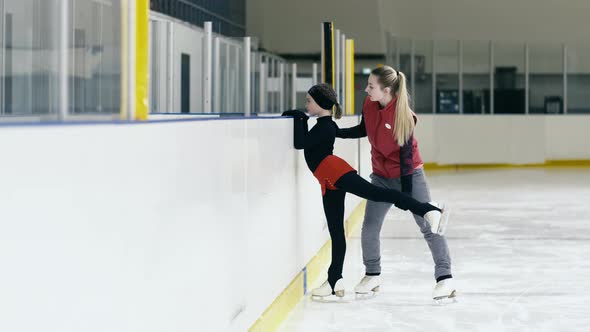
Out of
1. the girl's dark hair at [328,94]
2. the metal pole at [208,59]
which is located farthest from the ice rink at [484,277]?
the metal pole at [208,59]

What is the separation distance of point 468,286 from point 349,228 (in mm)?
3069

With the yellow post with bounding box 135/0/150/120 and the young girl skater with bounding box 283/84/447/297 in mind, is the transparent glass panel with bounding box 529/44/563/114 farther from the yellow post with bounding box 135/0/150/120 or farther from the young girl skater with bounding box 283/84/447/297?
the yellow post with bounding box 135/0/150/120

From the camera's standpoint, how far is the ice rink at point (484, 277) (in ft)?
16.9

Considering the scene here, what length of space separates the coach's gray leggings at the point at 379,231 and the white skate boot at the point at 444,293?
78 millimetres

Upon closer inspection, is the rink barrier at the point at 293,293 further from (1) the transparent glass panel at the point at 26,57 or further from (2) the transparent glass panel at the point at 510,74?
(2) the transparent glass panel at the point at 510,74

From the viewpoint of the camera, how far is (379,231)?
5.85 m

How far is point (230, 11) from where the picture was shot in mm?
24844

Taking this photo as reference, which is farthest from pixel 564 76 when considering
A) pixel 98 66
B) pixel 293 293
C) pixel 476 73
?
pixel 98 66

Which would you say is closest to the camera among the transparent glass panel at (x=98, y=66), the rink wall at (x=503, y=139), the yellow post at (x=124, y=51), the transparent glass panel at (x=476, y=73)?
the transparent glass panel at (x=98, y=66)

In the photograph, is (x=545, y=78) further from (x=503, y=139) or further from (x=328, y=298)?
(x=328, y=298)

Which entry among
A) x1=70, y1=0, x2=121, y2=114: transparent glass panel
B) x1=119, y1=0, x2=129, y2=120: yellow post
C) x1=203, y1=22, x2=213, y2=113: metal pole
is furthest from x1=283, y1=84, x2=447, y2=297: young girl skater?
x1=119, y1=0, x2=129, y2=120: yellow post

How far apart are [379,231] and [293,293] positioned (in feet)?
2.14

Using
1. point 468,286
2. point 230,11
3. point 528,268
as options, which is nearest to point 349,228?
point 528,268

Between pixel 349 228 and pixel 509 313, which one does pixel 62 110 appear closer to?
pixel 509 313
